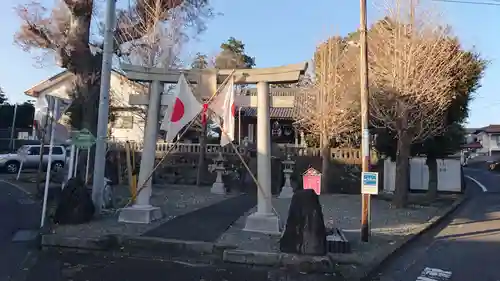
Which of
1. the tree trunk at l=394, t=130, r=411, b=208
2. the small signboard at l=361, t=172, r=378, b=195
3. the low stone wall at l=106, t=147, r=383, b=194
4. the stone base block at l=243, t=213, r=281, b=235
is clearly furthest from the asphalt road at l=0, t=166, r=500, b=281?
the low stone wall at l=106, t=147, r=383, b=194

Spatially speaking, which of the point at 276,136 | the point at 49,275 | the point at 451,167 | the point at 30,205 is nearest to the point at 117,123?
the point at 276,136

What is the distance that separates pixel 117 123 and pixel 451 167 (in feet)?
82.3

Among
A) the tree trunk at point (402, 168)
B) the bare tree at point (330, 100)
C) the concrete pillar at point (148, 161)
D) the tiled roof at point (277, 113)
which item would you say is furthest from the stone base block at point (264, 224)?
the tiled roof at point (277, 113)

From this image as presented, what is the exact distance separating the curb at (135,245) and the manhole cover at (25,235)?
0.84 metres

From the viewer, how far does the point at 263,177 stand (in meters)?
10.1

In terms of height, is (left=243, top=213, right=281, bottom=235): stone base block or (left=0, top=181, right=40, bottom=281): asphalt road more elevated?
(left=243, top=213, right=281, bottom=235): stone base block

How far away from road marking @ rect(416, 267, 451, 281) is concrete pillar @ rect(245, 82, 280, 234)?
319 cm

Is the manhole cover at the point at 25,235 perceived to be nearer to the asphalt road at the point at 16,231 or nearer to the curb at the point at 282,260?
the asphalt road at the point at 16,231

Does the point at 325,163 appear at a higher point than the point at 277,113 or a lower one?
lower

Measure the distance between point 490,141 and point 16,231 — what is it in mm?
76383

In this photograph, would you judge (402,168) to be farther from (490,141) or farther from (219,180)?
(490,141)

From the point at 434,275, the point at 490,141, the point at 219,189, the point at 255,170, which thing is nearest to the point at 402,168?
the point at 219,189

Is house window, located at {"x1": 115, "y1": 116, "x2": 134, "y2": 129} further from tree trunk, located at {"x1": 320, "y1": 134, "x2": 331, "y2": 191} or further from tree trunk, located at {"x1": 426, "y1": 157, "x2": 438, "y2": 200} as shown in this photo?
tree trunk, located at {"x1": 426, "y1": 157, "x2": 438, "y2": 200}

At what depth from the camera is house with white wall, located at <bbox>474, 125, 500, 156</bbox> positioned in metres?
70.1
